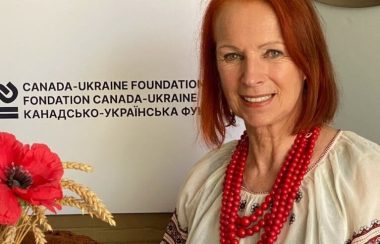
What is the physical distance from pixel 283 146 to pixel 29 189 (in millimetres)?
543

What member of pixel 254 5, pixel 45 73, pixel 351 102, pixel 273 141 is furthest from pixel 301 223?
pixel 45 73

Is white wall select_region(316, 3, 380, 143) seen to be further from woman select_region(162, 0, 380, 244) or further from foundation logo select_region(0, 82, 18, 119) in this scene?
foundation logo select_region(0, 82, 18, 119)

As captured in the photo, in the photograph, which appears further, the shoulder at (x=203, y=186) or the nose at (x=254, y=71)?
the shoulder at (x=203, y=186)

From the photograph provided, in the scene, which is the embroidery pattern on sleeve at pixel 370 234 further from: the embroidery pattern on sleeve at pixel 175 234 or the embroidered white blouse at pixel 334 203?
the embroidery pattern on sleeve at pixel 175 234

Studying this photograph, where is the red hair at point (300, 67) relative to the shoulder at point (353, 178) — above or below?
above

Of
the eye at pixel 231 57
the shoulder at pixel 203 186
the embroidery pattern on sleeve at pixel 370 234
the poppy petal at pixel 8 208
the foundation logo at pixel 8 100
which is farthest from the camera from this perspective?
the foundation logo at pixel 8 100

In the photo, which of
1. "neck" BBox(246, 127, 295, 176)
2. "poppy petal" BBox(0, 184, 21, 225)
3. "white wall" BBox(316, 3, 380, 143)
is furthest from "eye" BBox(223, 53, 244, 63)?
"poppy petal" BBox(0, 184, 21, 225)

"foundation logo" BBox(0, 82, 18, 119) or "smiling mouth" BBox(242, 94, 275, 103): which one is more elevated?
"smiling mouth" BBox(242, 94, 275, 103)

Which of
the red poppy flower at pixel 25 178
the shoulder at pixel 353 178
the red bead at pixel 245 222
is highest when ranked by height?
the red poppy flower at pixel 25 178

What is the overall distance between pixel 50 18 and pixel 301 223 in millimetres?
685

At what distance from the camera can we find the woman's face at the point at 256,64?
947 mm

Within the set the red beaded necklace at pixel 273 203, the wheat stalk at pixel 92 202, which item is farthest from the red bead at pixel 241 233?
the wheat stalk at pixel 92 202

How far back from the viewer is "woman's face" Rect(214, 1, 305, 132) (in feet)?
3.11

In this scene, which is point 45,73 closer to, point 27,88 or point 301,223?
point 27,88
